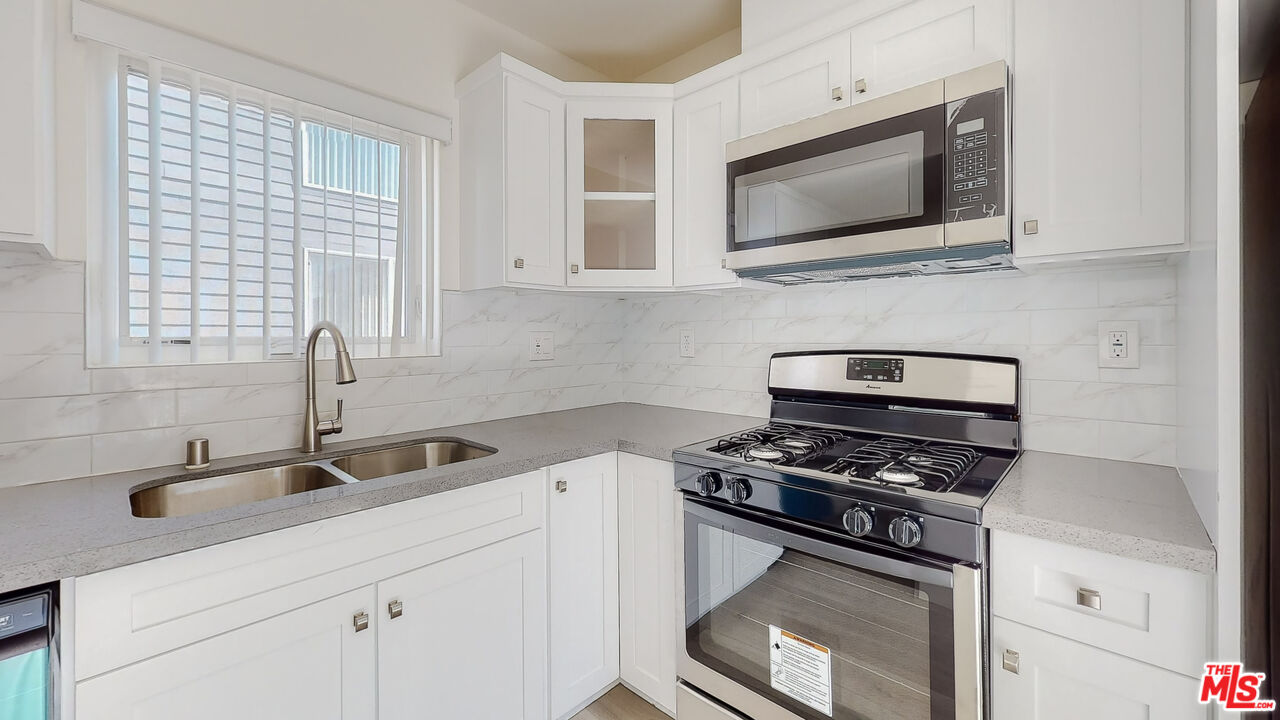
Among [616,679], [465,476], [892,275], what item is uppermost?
[892,275]

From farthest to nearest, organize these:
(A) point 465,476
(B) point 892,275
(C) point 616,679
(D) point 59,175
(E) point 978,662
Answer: (C) point 616,679, (B) point 892,275, (A) point 465,476, (D) point 59,175, (E) point 978,662

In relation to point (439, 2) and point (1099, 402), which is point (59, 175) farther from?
point (1099, 402)

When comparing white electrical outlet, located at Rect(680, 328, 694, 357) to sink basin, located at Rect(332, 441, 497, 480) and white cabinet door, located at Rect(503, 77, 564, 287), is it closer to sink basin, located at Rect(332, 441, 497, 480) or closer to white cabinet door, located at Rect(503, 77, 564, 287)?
white cabinet door, located at Rect(503, 77, 564, 287)

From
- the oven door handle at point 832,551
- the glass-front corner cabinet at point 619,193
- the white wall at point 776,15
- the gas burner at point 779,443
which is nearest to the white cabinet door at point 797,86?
the white wall at point 776,15

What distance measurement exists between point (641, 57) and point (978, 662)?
2.65m

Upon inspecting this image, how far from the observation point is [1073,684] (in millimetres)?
1008

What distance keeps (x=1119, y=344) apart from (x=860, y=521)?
0.92m

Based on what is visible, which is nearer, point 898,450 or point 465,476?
point 465,476

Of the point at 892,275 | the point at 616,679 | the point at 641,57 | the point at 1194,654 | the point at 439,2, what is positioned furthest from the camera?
the point at 641,57

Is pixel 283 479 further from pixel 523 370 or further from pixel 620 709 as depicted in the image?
pixel 620 709

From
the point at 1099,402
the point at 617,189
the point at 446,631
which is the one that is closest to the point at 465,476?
the point at 446,631

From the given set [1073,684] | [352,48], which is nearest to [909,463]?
[1073,684]

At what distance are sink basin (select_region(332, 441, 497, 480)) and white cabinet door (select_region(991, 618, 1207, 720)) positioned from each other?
1.41 metres

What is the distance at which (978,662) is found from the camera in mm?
1099
